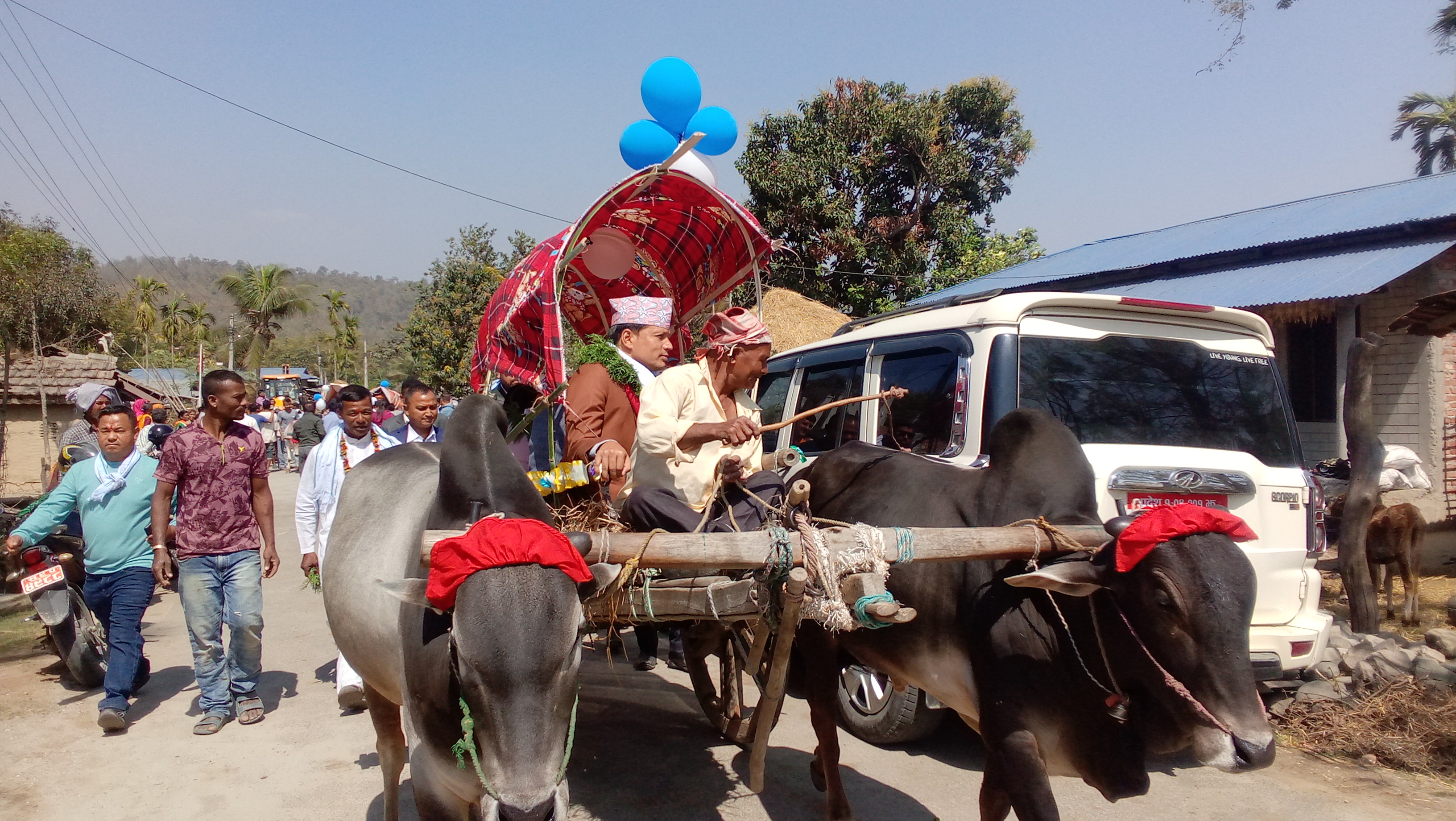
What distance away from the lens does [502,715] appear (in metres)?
2.34

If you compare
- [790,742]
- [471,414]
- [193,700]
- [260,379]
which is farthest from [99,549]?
[260,379]

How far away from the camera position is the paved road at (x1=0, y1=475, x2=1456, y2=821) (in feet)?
14.3

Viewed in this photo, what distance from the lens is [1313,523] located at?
14.6 ft

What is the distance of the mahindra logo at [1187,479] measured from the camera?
4086 mm

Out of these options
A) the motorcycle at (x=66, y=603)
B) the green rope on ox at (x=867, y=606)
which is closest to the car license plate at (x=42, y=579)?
the motorcycle at (x=66, y=603)

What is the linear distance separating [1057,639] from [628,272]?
11.6ft

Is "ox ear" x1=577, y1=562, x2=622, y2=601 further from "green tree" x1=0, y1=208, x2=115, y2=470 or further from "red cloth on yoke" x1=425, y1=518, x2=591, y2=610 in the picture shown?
"green tree" x1=0, y1=208, x2=115, y2=470

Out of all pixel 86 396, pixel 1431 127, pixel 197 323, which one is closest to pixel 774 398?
pixel 86 396

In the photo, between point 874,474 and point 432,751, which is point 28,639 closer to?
point 432,751

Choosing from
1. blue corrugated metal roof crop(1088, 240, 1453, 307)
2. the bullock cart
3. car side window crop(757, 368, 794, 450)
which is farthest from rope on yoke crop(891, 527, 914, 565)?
blue corrugated metal roof crop(1088, 240, 1453, 307)

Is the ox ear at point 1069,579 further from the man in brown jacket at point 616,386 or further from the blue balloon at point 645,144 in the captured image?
the blue balloon at point 645,144

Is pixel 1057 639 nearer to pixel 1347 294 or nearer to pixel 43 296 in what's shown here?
pixel 1347 294

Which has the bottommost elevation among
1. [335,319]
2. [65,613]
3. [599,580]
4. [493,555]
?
[65,613]

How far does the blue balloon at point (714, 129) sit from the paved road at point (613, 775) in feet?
12.2
